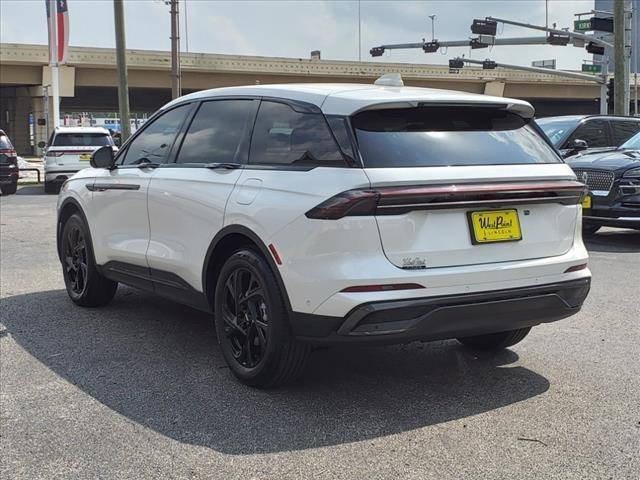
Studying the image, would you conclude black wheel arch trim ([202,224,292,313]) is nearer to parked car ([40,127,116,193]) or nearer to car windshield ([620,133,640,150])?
car windshield ([620,133,640,150])

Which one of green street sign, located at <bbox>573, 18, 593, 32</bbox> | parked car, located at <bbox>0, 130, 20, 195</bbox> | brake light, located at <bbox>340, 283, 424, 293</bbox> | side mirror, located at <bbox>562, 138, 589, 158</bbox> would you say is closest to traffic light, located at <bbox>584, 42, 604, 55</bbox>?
green street sign, located at <bbox>573, 18, 593, 32</bbox>

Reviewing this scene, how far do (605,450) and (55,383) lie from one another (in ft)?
10.2

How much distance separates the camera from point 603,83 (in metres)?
35.2

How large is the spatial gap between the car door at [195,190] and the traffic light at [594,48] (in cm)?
2659

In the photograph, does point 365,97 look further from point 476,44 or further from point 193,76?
point 193,76

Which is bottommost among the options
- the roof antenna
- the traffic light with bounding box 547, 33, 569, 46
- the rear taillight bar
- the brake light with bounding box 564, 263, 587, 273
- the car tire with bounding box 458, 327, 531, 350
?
the car tire with bounding box 458, 327, 531, 350

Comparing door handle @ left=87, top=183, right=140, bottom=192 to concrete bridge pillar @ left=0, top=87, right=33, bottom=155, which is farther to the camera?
concrete bridge pillar @ left=0, top=87, right=33, bottom=155

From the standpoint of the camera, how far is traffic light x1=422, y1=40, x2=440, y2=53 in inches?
1476

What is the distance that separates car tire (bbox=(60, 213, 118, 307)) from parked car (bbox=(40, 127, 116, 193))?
13.8 metres

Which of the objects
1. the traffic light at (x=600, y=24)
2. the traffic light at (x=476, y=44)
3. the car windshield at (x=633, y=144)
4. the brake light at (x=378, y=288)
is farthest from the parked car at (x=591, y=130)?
the traffic light at (x=476, y=44)

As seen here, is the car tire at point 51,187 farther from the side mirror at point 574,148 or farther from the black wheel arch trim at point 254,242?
the black wheel arch trim at point 254,242

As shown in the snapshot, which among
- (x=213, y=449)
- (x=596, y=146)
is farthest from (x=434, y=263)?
(x=596, y=146)

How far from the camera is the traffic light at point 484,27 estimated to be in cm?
3142

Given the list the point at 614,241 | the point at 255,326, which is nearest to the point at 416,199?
the point at 255,326
